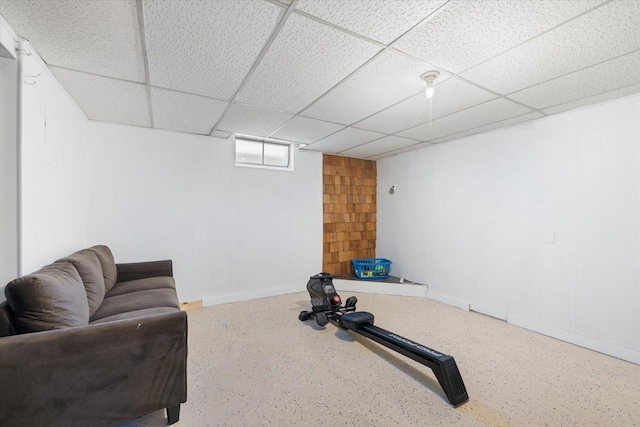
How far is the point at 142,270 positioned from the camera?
306 cm

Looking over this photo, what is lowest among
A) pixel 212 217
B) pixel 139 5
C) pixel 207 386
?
pixel 207 386

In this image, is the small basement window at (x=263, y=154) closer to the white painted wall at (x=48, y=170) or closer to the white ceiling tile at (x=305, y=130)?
the white ceiling tile at (x=305, y=130)

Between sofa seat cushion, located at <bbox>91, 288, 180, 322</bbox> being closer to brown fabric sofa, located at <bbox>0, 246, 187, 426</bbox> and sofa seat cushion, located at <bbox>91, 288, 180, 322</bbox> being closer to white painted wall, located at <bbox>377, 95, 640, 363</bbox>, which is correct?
brown fabric sofa, located at <bbox>0, 246, 187, 426</bbox>

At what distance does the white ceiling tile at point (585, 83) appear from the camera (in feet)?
6.26

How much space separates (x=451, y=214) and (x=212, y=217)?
135 inches

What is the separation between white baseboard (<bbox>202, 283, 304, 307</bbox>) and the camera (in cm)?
373

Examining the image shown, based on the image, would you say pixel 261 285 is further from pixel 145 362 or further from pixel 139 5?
pixel 139 5

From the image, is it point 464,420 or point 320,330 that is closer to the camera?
point 464,420

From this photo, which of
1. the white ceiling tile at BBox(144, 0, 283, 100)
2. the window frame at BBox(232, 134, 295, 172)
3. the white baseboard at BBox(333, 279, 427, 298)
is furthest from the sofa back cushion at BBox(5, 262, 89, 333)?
the white baseboard at BBox(333, 279, 427, 298)

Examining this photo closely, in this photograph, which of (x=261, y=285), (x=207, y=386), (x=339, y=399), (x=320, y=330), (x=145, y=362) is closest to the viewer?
(x=145, y=362)

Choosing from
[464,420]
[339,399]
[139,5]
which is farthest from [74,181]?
[464,420]

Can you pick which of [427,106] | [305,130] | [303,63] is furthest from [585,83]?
[305,130]

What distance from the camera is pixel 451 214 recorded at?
391cm

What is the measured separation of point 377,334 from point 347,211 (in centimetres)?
282
